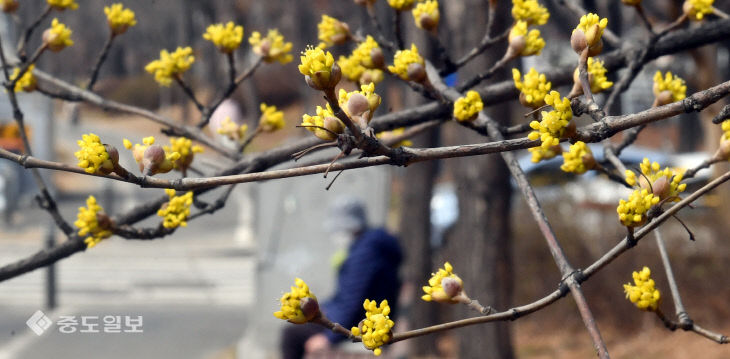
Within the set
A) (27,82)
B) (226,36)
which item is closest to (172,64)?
(226,36)

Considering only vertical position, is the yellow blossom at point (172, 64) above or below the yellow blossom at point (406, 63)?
above

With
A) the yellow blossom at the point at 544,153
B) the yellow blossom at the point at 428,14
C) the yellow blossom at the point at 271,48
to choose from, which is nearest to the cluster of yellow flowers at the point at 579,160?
the yellow blossom at the point at 544,153

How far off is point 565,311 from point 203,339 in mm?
3917

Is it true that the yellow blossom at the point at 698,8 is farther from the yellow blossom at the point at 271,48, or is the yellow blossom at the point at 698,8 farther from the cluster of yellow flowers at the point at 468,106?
the yellow blossom at the point at 271,48

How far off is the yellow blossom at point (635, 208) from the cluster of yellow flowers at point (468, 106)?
20.1 inches

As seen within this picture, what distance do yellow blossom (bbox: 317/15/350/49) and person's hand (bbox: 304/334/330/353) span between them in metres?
3.75

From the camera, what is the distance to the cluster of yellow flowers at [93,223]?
207 centimetres

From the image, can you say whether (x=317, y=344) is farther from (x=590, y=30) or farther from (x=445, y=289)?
(x=590, y=30)

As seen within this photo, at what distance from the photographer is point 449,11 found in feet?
29.2

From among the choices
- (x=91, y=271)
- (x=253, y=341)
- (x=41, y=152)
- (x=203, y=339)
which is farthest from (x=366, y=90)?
(x=41, y=152)

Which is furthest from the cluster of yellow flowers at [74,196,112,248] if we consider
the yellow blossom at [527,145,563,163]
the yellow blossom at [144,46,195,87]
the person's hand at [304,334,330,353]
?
the person's hand at [304,334,330,353]

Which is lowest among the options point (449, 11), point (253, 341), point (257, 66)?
point (253, 341)

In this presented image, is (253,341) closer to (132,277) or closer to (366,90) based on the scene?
(132,277)

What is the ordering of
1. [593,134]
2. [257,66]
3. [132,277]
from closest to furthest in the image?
[593,134] < [257,66] < [132,277]
